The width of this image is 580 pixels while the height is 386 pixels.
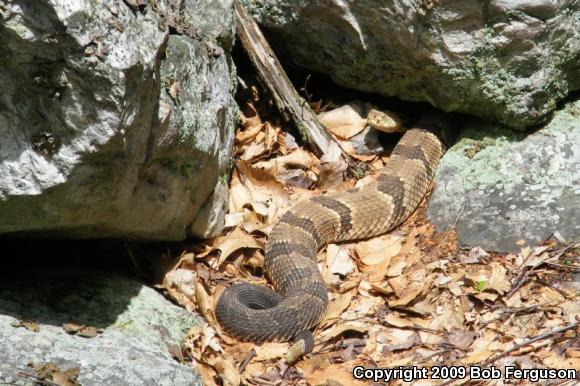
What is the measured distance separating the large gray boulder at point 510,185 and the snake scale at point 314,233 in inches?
9.4

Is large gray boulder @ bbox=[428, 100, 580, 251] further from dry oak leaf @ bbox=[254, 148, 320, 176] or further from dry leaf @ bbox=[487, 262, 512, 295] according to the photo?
dry oak leaf @ bbox=[254, 148, 320, 176]

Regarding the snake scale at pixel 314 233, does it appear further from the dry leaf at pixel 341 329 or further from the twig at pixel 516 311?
the twig at pixel 516 311

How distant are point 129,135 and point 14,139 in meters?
0.51

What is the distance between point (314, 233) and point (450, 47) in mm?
1670

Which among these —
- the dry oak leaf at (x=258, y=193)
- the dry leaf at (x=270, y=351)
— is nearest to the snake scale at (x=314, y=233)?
the dry leaf at (x=270, y=351)

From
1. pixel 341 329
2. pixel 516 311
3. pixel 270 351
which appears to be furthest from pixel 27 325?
pixel 516 311

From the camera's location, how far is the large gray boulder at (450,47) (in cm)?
514

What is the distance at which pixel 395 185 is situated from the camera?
5.86 m

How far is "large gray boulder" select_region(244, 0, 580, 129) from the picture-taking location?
16.9 feet

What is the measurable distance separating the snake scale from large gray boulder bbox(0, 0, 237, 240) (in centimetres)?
91

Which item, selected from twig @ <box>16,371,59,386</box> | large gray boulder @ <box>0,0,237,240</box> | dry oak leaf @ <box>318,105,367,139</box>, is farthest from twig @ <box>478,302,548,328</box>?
twig @ <box>16,371,59,386</box>

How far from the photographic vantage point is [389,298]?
4887mm

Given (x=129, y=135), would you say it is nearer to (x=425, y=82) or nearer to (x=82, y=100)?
(x=82, y=100)

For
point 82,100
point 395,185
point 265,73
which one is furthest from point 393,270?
point 82,100
